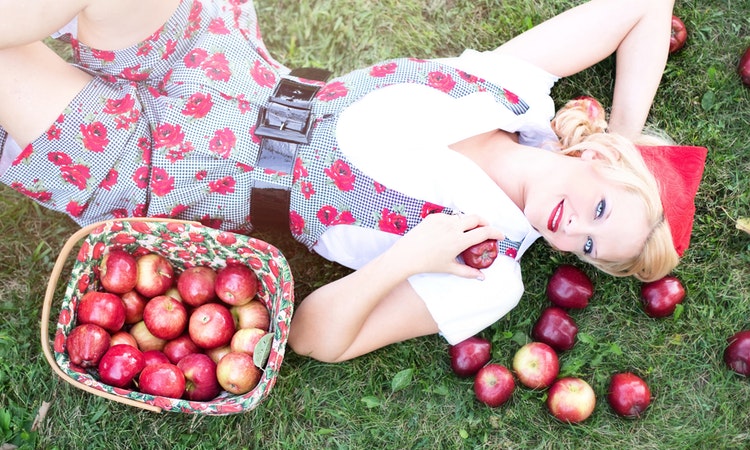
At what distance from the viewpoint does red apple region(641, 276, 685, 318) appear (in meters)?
3.41

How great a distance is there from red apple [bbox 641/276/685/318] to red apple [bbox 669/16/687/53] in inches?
52.2

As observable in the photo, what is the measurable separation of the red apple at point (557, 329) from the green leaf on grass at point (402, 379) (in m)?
0.71

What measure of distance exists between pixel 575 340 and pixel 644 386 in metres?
0.40

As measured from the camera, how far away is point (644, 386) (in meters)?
3.27

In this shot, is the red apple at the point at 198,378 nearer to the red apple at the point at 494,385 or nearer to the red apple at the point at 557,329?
the red apple at the point at 494,385

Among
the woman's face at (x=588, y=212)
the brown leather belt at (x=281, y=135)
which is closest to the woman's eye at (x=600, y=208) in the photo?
the woman's face at (x=588, y=212)

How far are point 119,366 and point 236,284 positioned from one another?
0.60 m

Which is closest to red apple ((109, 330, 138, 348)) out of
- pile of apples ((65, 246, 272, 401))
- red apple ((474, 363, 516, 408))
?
pile of apples ((65, 246, 272, 401))

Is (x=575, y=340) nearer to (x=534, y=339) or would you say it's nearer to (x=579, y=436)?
(x=534, y=339)

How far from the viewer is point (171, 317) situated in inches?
117

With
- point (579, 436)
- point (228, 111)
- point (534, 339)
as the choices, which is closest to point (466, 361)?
point (534, 339)

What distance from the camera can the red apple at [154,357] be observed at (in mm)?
2882

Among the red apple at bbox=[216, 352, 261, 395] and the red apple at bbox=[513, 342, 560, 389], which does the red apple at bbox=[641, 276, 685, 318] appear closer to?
the red apple at bbox=[513, 342, 560, 389]

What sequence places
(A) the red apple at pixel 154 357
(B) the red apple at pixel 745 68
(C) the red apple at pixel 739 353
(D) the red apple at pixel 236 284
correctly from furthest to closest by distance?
(B) the red apple at pixel 745 68 → (C) the red apple at pixel 739 353 → (D) the red apple at pixel 236 284 → (A) the red apple at pixel 154 357
